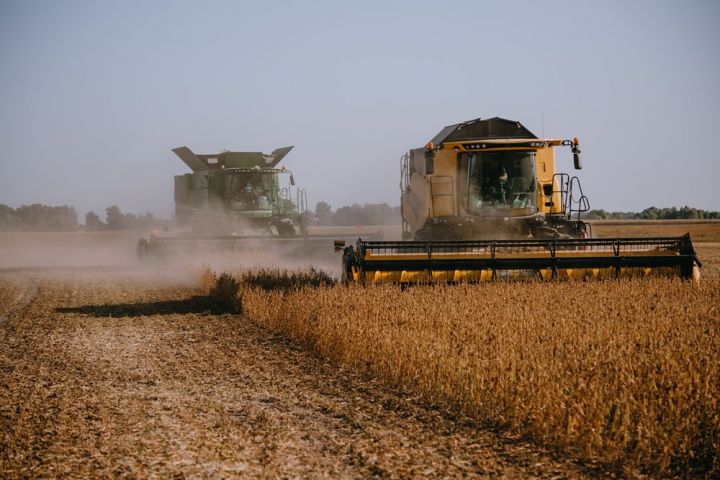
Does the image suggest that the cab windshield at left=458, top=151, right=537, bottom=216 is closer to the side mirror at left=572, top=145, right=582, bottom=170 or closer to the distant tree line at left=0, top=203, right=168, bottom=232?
the side mirror at left=572, top=145, right=582, bottom=170

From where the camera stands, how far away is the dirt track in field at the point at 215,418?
205 inches

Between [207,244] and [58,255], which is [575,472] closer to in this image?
[207,244]

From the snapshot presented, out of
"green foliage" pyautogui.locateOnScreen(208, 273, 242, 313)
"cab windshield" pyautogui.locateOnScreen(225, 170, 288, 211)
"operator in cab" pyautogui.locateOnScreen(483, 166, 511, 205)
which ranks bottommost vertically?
"green foliage" pyautogui.locateOnScreen(208, 273, 242, 313)

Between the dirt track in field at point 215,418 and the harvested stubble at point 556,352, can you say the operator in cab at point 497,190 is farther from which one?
the dirt track in field at point 215,418

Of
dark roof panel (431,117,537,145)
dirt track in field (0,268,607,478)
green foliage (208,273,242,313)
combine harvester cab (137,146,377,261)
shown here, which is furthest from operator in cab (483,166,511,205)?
combine harvester cab (137,146,377,261)

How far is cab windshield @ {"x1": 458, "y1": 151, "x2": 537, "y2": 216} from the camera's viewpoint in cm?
1396

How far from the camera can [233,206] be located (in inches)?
899

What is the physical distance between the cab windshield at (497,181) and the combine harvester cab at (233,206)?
844 cm

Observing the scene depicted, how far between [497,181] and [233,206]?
10.6 m

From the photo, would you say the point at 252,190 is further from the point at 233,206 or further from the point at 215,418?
the point at 215,418

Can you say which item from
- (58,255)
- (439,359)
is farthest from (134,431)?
(58,255)

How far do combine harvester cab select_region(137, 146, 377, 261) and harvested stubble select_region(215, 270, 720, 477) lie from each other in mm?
10547

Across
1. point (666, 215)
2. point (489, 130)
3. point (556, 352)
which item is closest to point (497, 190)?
point (489, 130)

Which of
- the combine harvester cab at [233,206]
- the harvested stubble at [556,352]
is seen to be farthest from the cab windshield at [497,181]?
the combine harvester cab at [233,206]
